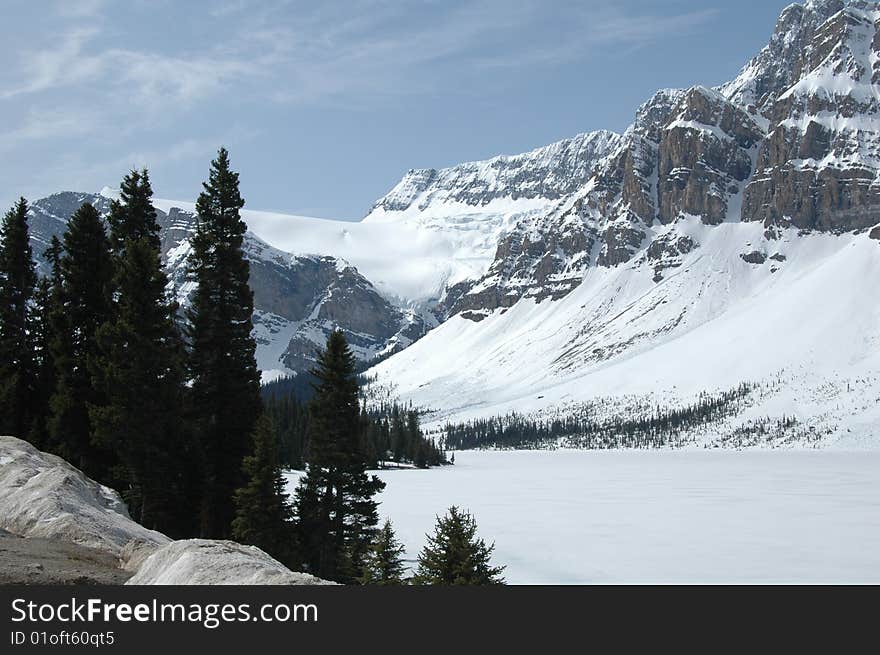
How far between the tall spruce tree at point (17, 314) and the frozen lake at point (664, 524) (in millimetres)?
25062

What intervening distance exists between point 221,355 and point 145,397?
17.6ft

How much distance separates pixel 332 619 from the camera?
343 inches

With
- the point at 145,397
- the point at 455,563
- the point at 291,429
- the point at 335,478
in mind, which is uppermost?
the point at 291,429

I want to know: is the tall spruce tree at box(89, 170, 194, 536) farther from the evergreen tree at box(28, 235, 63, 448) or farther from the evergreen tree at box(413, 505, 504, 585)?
the evergreen tree at box(413, 505, 504, 585)

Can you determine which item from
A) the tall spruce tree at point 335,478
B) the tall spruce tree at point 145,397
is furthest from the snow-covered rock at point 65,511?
the tall spruce tree at point 335,478

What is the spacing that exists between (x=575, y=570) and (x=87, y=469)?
101ft

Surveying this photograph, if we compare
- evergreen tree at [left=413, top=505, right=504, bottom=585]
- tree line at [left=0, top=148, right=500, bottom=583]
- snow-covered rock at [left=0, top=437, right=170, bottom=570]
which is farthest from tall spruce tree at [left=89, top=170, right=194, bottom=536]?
evergreen tree at [left=413, top=505, right=504, bottom=585]

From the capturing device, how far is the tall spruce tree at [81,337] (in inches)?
1241

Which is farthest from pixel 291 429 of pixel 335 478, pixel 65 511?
pixel 65 511

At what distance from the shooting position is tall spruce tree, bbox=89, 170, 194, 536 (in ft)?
89.4

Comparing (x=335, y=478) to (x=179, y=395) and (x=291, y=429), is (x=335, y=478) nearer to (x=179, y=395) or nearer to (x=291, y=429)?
(x=179, y=395)

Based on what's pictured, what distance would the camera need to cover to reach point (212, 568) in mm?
10711

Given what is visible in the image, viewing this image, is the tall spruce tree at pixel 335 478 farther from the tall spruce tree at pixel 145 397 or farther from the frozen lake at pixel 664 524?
the frozen lake at pixel 664 524

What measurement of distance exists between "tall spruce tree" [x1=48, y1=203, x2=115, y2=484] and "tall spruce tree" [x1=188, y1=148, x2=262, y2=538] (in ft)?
13.4
